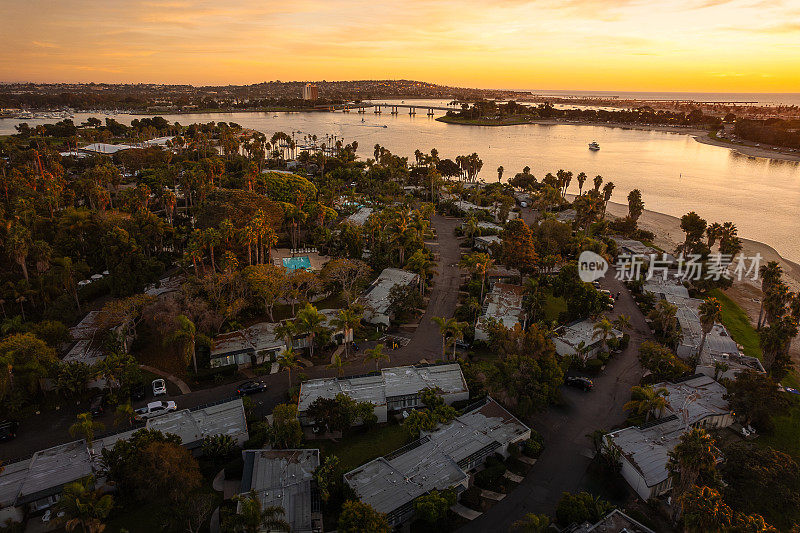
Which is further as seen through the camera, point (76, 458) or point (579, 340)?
point (579, 340)

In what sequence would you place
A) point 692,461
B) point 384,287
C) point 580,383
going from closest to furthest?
point 692,461, point 580,383, point 384,287

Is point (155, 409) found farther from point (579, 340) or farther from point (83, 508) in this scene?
point (579, 340)

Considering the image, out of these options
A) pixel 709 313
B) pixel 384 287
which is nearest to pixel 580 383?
pixel 709 313

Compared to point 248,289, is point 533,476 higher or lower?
lower

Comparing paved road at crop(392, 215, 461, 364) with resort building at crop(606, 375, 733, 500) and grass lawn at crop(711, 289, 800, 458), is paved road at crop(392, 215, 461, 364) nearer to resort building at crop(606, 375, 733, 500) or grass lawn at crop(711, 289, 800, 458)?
resort building at crop(606, 375, 733, 500)

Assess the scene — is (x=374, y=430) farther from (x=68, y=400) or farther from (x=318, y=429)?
(x=68, y=400)

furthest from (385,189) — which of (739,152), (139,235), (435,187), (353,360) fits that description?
(739,152)

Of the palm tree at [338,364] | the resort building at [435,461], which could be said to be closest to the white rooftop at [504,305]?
the resort building at [435,461]
